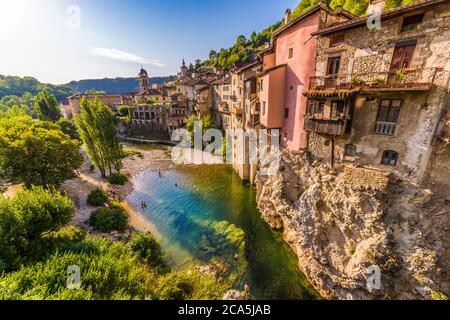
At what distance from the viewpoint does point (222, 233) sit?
20.3 meters

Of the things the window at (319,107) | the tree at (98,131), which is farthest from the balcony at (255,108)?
the tree at (98,131)

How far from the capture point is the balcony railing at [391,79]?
32.0 feet

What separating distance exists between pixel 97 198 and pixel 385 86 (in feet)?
103

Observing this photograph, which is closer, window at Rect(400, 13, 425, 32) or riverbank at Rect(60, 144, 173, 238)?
window at Rect(400, 13, 425, 32)

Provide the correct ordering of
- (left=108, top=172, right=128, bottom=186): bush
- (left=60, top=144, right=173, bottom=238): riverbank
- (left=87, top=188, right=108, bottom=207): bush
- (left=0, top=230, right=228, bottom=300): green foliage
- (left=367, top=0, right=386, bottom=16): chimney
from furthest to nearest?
(left=108, top=172, right=128, bottom=186): bush, (left=87, top=188, right=108, bottom=207): bush, (left=60, top=144, right=173, bottom=238): riverbank, (left=367, top=0, right=386, bottom=16): chimney, (left=0, top=230, right=228, bottom=300): green foliage

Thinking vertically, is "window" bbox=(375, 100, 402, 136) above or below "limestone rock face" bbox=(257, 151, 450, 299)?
above

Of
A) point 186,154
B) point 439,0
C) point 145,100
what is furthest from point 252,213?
point 145,100

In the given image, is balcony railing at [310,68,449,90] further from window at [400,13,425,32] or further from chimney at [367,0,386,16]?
chimney at [367,0,386,16]

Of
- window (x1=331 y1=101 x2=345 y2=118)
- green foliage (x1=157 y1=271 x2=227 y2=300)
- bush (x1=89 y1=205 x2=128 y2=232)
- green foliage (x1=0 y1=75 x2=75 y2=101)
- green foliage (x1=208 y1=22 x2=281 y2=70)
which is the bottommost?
bush (x1=89 y1=205 x2=128 y2=232)

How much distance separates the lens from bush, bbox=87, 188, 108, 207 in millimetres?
23328

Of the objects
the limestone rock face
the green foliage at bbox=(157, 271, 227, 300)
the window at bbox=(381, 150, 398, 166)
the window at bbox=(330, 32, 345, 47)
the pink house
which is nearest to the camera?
the green foliage at bbox=(157, 271, 227, 300)

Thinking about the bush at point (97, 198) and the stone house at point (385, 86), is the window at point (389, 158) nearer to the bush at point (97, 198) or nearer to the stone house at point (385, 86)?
the stone house at point (385, 86)

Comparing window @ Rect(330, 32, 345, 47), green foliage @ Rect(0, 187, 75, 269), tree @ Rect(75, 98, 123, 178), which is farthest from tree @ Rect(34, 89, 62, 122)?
window @ Rect(330, 32, 345, 47)

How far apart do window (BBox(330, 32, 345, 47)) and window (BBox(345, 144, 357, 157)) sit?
7899 mm
